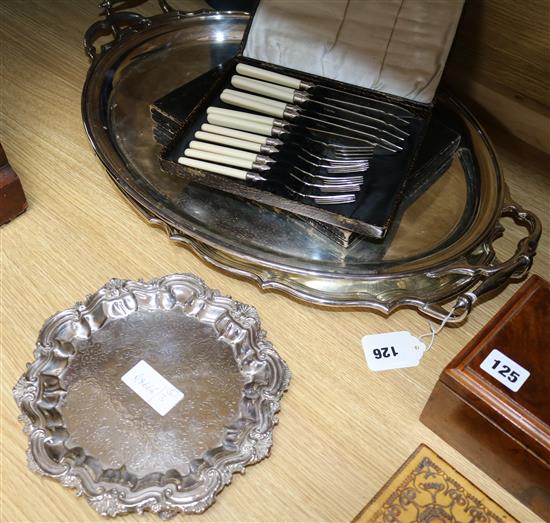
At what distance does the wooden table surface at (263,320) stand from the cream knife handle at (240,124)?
6.2 inches

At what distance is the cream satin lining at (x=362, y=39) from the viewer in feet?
2.86

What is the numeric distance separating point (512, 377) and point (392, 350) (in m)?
0.16

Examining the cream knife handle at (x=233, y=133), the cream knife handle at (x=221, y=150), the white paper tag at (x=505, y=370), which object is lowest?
the white paper tag at (x=505, y=370)

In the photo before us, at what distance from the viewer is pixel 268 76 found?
2.84ft

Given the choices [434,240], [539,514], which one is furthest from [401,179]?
[539,514]

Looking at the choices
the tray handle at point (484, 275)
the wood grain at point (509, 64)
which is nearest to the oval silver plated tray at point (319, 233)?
the tray handle at point (484, 275)

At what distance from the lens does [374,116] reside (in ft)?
2.78

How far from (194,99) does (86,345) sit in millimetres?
339

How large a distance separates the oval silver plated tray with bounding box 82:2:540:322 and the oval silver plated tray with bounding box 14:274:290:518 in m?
0.06

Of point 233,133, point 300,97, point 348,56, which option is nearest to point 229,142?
point 233,133

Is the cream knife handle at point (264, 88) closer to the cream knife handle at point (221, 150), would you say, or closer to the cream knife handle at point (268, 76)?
the cream knife handle at point (268, 76)

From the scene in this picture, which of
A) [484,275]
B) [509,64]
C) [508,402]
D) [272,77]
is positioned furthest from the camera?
[509,64]

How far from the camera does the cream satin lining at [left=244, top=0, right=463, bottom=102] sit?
2.86 feet

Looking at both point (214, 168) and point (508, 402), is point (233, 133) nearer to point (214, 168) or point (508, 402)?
point (214, 168)
